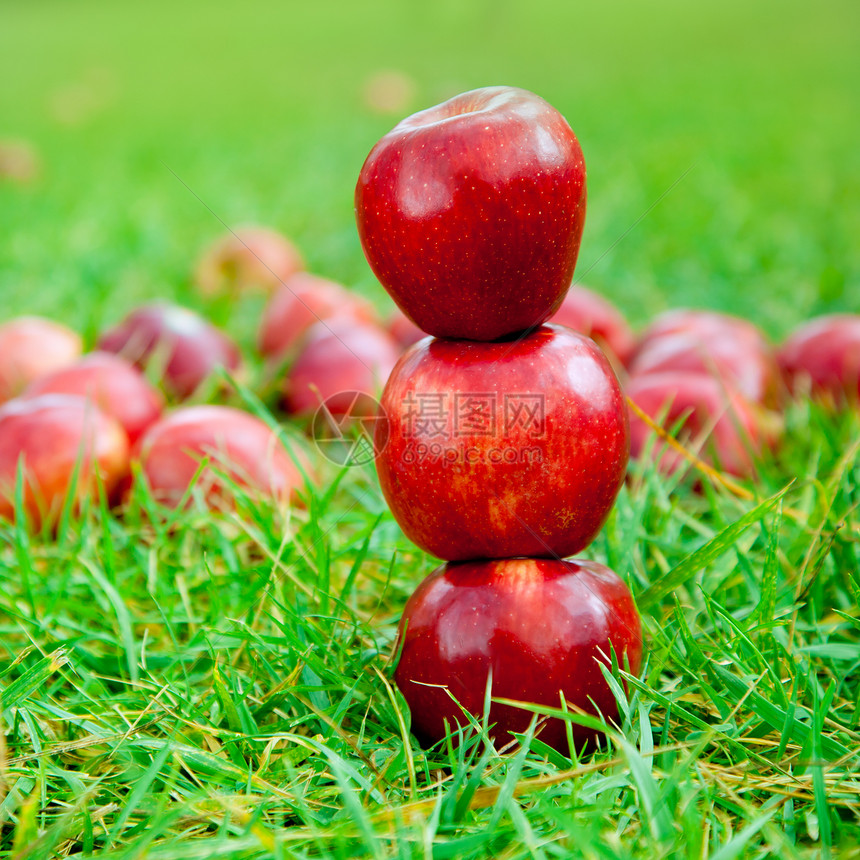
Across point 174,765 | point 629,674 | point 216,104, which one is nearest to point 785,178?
point 629,674

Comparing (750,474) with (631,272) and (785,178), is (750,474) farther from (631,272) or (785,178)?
(785,178)

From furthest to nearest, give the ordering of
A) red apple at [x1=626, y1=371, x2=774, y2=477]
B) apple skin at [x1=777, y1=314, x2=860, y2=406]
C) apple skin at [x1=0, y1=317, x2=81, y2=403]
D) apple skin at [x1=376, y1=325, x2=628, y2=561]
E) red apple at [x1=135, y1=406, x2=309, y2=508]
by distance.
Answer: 1. apple skin at [x1=0, y1=317, x2=81, y2=403]
2. apple skin at [x1=777, y1=314, x2=860, y2=406]
3. red apple at [x1=626, y1=371, x2=774, y2=477]
4. red apple at [x1=135, y1=406, x2=309, y2=508]
5. apple skin at [x1=376, y1=325, x2=628, y2=561]

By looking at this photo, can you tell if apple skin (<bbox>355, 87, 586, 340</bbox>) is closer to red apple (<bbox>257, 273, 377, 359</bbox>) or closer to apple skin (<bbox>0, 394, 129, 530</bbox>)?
apple skin (<bbox>0, 394, 129, 530</bbox>)

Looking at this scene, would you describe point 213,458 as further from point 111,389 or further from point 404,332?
point 404,332

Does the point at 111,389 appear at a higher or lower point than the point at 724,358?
higher

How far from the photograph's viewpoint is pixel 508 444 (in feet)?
3.26

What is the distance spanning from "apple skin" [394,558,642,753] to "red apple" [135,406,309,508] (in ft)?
2.17

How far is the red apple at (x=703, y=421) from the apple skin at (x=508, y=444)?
2.42 feet

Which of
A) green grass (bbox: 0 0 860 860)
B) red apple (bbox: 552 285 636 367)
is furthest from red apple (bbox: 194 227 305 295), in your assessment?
red apple (bbox: 552 285 636 367)

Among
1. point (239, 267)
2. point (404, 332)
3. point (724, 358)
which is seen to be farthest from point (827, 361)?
point (239, 267)

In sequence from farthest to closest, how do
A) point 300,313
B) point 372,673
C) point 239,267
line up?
point 239,267, point 300,313, point 372,673

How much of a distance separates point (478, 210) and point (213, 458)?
35.5 inches

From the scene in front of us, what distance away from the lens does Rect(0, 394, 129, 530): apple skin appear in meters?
1.70

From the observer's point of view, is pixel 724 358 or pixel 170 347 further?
pixel 170 347
